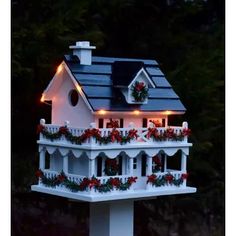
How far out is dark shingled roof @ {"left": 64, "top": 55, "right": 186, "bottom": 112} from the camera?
9.71 feet

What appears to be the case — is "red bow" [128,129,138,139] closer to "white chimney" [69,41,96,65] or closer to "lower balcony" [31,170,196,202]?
"lower balcony" [31,170,196,202]

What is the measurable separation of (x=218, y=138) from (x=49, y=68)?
1168mm

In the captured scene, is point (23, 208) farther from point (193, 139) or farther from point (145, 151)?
point (145, 151)

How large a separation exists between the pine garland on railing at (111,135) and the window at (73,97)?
0.37 feet

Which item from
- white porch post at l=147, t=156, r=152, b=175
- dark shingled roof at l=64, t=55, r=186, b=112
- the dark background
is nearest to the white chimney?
dark shingled roof at l=64, t=55, r=186, b=112

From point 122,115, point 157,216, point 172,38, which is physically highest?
point 172,38

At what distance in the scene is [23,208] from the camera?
4.30 m

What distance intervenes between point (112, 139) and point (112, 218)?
1.09 feet

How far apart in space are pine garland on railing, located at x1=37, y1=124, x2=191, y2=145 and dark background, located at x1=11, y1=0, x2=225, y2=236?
3.23 ft

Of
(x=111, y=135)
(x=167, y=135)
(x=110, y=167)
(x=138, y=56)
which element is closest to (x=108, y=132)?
(x=111, y=135)

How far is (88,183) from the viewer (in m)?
2.90

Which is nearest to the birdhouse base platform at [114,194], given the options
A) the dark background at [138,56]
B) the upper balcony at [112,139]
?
the upper balcony at [112,139]

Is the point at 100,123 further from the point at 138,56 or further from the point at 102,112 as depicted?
the point at 138,56

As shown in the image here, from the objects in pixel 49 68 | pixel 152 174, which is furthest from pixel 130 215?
pixel 49 68
